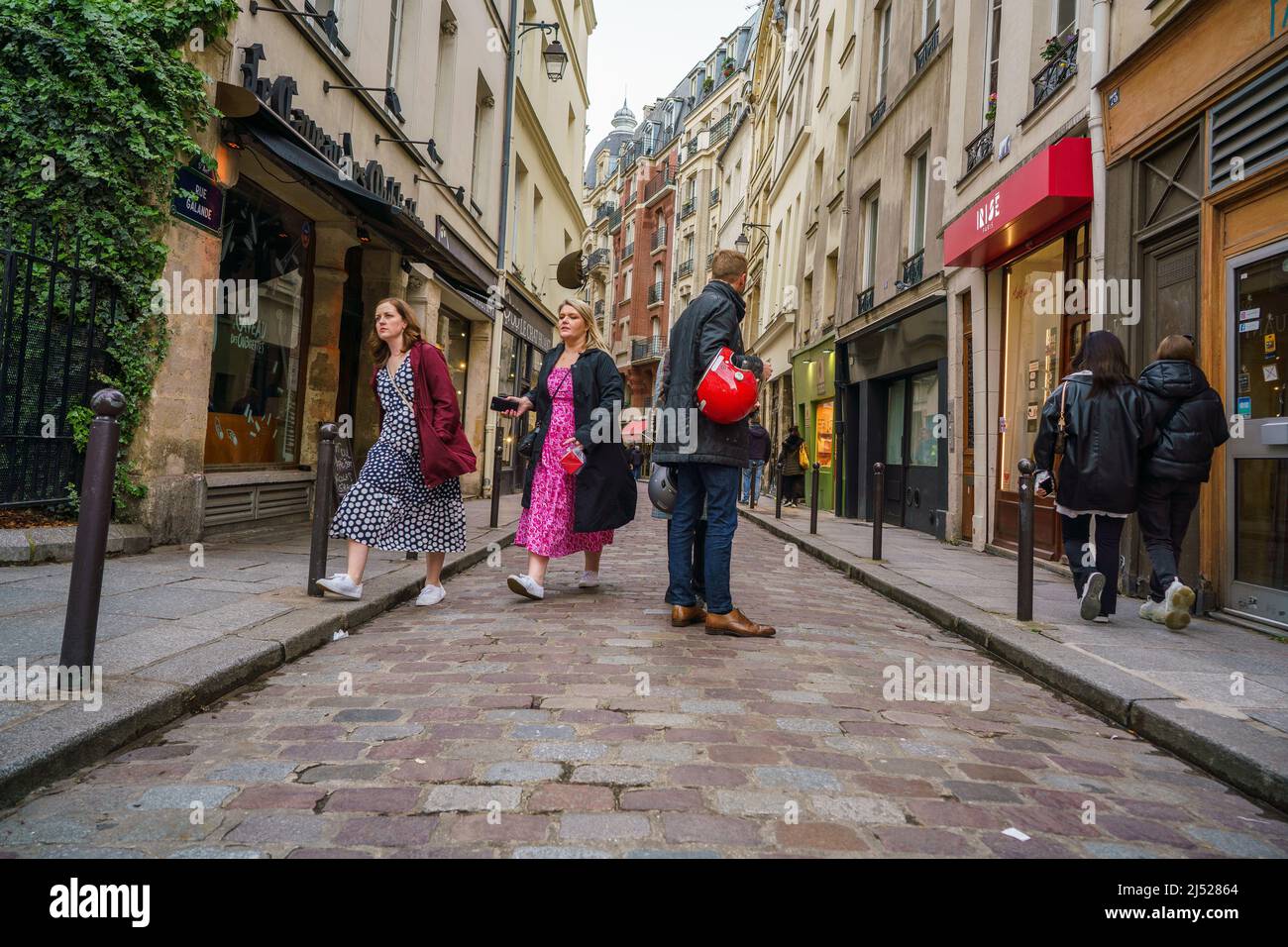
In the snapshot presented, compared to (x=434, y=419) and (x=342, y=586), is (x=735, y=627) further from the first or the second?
(x=342, y=586)

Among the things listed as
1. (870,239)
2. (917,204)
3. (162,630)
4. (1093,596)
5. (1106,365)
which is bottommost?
(162,630)

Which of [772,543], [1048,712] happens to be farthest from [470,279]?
[1048,712]

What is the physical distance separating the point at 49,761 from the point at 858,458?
48.8 ft

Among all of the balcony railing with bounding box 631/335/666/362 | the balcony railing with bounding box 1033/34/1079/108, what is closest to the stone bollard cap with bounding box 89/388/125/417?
the balcony railing with bounding box 1033/34/1079/108

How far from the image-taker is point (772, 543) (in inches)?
452

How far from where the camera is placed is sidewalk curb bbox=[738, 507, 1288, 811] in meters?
2.88

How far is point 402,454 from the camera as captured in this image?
5.21 metres

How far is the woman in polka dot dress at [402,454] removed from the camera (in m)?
5.07

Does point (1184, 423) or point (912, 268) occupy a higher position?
point (912, 268)

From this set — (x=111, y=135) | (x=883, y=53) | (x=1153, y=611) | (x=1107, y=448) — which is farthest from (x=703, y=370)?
(x=883, y=53)

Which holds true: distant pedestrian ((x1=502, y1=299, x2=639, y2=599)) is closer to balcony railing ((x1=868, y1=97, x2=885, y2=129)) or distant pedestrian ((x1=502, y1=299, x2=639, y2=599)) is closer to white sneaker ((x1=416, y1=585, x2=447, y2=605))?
white sneaker ((x1=416, y1=585, x2=447, y2=605))

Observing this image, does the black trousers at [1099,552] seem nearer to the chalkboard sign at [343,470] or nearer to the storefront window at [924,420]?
the chalkboard sign at [343,470]

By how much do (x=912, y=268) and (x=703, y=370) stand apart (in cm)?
976
